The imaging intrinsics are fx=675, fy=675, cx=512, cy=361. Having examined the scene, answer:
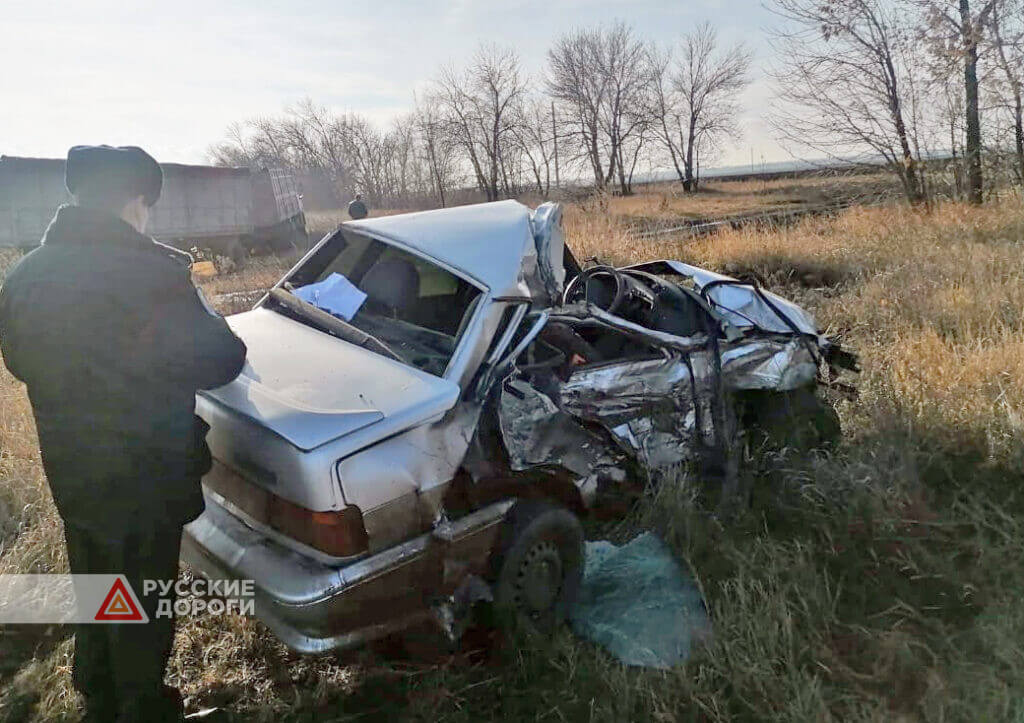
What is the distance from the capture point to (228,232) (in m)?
16.6

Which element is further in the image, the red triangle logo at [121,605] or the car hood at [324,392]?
the car hood at [324,392]

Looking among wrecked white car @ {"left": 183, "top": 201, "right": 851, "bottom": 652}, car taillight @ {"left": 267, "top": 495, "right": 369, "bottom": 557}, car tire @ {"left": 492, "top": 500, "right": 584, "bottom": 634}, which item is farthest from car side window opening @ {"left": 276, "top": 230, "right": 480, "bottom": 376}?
car taillight @ {"left": 267, "top": 495, "right": 369, "bottom": 557}

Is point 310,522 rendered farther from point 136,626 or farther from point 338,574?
point 136,626

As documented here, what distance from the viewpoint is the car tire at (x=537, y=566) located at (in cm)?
260

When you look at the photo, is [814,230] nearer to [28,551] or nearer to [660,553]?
[660,553]

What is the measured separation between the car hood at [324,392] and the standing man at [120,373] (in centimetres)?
27

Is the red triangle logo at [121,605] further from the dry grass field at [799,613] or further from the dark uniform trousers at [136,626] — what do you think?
the dry grass field at [799,613]

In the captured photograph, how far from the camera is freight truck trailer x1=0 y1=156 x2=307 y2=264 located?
14555 millimetres

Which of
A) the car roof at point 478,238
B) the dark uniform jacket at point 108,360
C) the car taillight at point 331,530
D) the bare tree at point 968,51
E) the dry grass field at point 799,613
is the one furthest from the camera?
the bare tree at point 968,51

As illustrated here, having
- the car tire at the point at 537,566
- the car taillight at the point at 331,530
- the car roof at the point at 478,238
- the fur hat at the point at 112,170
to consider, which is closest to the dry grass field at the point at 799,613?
the car tire at the point at 537,566

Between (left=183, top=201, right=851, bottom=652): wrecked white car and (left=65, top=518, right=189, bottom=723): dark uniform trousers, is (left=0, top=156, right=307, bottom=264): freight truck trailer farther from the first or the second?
(left=65, top=518, right=189, bottom=723): dark uniform trousers

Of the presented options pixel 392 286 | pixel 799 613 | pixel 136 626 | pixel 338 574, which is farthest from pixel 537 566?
pixel 392 286

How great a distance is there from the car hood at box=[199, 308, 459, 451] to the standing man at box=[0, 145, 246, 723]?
266 millimetres

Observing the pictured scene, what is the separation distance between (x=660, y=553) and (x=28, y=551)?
296 cm
